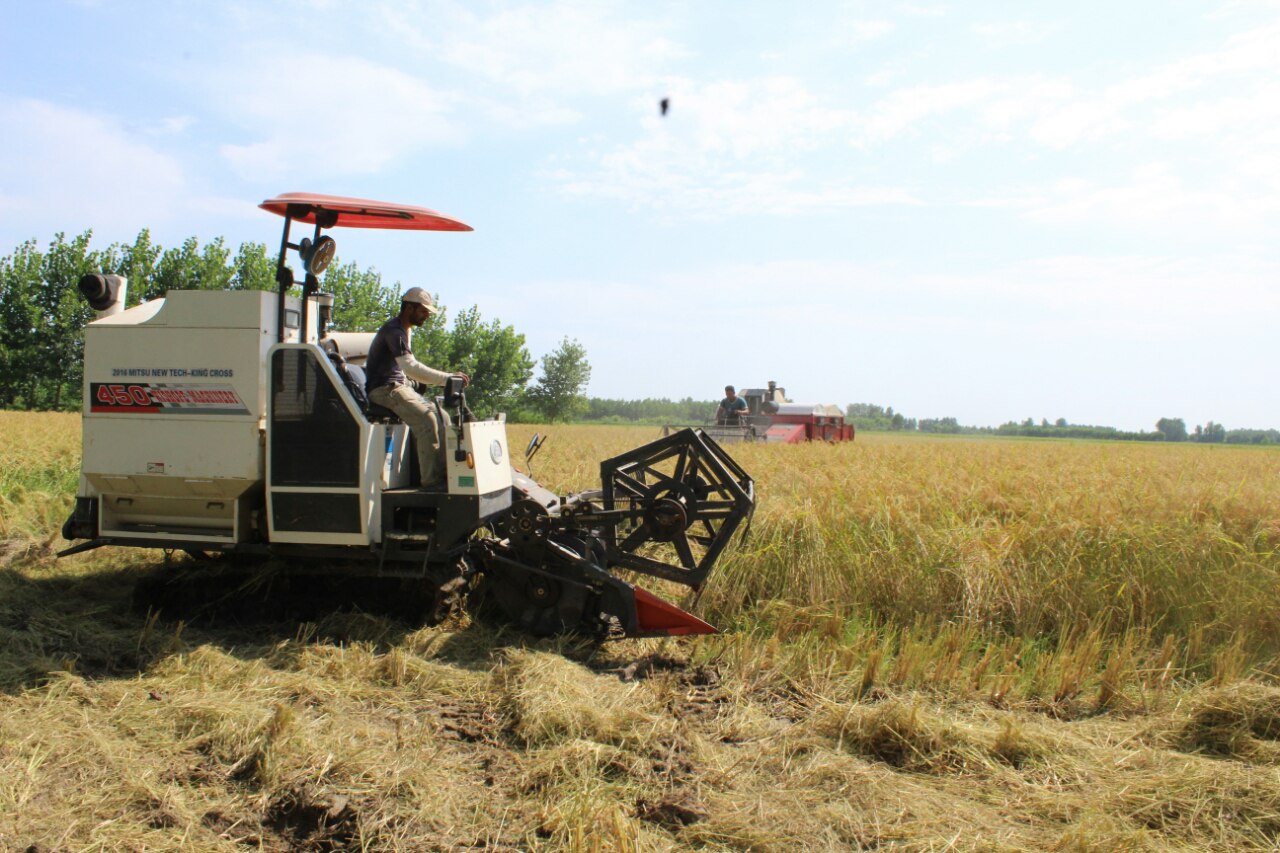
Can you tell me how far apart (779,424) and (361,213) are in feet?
61.5

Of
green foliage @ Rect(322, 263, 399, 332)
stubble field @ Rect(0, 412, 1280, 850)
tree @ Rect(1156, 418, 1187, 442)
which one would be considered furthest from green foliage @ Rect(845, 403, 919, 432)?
stubble field @ Rect(0, 412, 1280, 850)

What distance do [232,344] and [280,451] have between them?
2.61 ft

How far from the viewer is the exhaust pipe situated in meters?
6.37

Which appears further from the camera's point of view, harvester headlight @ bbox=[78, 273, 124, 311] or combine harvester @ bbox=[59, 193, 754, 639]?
harvester headlight @ bbox=[78, 273, 124, 311]

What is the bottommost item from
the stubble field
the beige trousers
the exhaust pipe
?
the stubble field

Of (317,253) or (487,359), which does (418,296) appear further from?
(487,359)

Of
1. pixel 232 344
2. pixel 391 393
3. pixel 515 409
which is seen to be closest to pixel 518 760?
pixel 391 393

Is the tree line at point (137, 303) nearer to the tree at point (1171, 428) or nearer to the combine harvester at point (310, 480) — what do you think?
the combine harvester at point (310, 480)

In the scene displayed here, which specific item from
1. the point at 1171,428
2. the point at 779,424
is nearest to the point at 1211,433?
the point at 1171,428

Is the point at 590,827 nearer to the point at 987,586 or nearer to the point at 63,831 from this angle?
the point at 63,831

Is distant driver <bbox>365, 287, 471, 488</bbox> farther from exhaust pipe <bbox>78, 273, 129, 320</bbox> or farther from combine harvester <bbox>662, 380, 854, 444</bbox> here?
combine harvester <bbox>662, 380, 854, 444</bbox>

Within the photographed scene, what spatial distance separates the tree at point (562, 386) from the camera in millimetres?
64750

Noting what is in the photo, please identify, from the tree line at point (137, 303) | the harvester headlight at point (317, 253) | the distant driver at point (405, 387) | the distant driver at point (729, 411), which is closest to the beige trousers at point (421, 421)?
the distant driver at point (405, 387)

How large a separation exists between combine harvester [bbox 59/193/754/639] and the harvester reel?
0.02m
